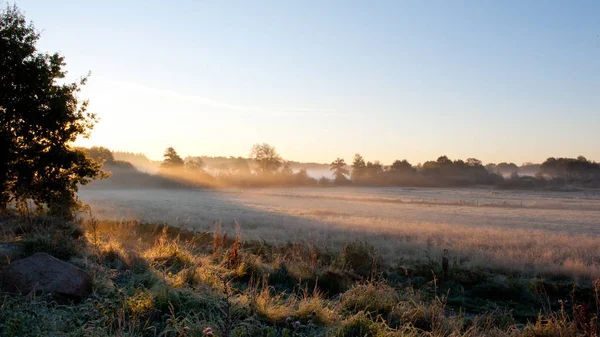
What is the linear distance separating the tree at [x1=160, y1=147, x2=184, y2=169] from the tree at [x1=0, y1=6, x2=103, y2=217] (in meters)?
88.9

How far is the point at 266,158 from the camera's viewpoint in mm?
114188

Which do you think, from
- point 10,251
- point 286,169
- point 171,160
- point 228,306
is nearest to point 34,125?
point 10,251

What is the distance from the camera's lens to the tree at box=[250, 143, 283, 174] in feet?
374

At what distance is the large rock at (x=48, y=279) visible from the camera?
5.83 meters

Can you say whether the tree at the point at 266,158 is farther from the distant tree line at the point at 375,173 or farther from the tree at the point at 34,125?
the tree at the point at 34,125

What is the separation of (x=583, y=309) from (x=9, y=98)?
1582 centimetres

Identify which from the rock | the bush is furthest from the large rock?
the bush

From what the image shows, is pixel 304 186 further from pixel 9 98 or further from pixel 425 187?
pixel 9 98

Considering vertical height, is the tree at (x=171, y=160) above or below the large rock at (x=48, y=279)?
above

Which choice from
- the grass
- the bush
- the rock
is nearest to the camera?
the grass

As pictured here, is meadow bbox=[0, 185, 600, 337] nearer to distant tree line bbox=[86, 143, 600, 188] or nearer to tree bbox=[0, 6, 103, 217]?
tree bbox=[0, 6, 103, 217]

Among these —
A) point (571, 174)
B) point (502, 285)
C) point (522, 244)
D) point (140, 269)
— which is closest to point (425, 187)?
point (571, 174)

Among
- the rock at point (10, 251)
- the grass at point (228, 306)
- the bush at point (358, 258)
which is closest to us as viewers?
the grass at point (228, 306)

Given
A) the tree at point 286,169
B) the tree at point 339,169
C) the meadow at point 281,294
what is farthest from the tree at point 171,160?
the meadow at point 281,294
